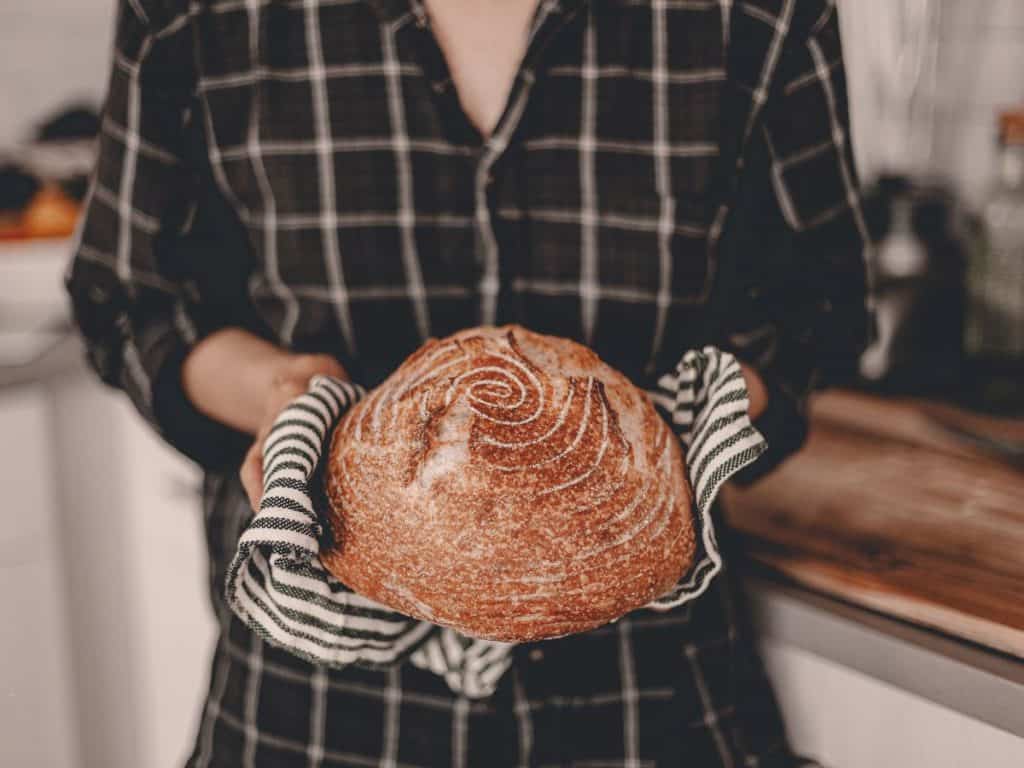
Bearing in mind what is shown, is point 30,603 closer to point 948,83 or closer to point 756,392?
point 756,392

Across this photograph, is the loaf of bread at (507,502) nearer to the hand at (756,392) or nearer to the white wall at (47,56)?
the hand at (756,392)

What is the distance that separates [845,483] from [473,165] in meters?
0.47

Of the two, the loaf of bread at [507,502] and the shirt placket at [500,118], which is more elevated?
the shirt placket at [500,118]

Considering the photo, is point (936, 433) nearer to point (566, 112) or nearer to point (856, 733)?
point (856, 733)

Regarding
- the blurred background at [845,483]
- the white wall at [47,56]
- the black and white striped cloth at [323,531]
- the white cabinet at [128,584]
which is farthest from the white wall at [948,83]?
the white wall at [47,56]

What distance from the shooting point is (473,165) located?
70cm

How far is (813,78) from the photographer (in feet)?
2.34

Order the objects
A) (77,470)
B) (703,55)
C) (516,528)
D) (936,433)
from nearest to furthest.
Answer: (516,528) < (703,55) < (936,433) < (77,470)

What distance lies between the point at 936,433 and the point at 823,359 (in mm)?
300

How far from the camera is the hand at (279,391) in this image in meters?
0.56

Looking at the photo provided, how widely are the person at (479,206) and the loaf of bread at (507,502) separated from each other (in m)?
0.17

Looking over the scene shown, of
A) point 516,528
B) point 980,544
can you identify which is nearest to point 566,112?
point 516,528

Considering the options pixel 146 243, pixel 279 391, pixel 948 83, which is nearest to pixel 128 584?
pixel 146 243

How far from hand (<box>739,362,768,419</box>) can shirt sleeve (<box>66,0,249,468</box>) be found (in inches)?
15.9
